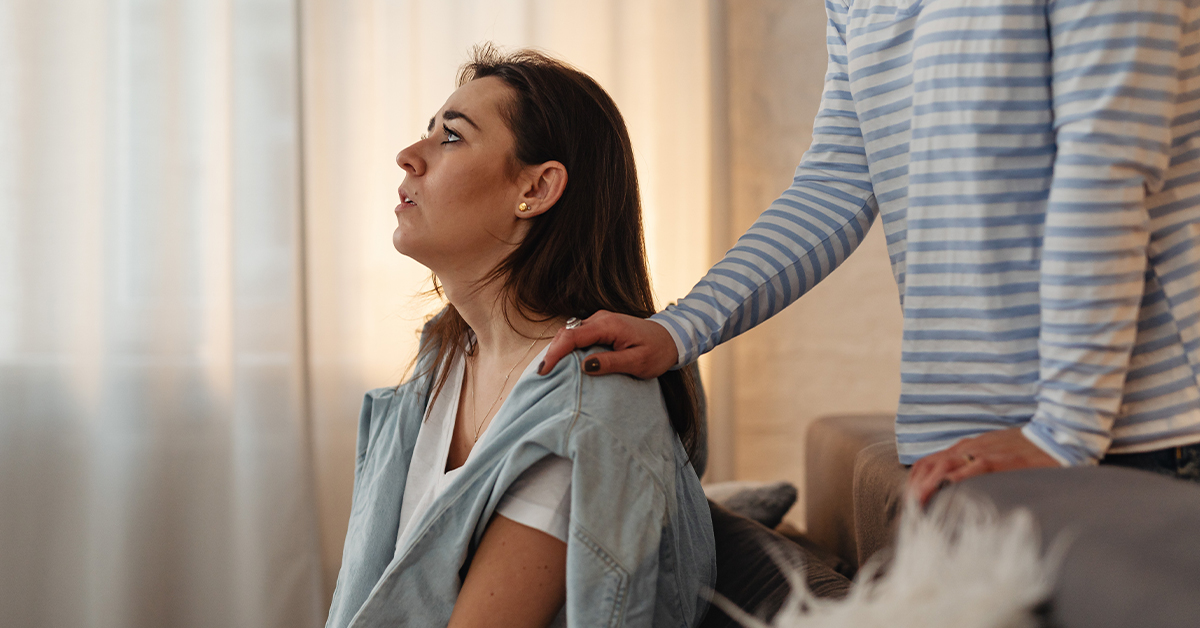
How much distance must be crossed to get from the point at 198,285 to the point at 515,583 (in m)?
1.79

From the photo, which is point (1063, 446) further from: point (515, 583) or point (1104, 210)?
point (515, 583)

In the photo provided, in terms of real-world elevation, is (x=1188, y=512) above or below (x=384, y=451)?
above

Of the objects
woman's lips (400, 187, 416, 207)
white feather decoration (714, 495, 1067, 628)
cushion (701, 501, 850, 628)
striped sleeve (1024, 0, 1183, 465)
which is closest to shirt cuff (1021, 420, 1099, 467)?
striped sleeve (1024, 0, 1183, 465)

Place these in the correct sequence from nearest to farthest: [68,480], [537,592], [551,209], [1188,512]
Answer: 1. [1188,512]
2. [537,592]
3. [551,209]
4. [68,480]

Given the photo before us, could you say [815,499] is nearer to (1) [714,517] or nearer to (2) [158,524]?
(1) [714,517]

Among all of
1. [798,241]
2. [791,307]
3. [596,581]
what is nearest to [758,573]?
[596,581]

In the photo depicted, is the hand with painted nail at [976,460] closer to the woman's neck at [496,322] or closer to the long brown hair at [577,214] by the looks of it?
the long brown hair at [577,214]

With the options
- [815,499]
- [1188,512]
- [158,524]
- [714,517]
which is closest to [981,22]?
[1188,512]

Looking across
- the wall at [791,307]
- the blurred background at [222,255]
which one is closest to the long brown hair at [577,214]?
the blurred background at [222,255]

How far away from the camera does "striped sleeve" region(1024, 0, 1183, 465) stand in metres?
0.61

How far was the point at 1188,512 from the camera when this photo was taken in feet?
1.41

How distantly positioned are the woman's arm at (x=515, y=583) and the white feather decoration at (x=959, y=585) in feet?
1.42

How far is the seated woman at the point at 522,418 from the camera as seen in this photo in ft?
2.78

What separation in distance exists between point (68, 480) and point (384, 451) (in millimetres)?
1509
